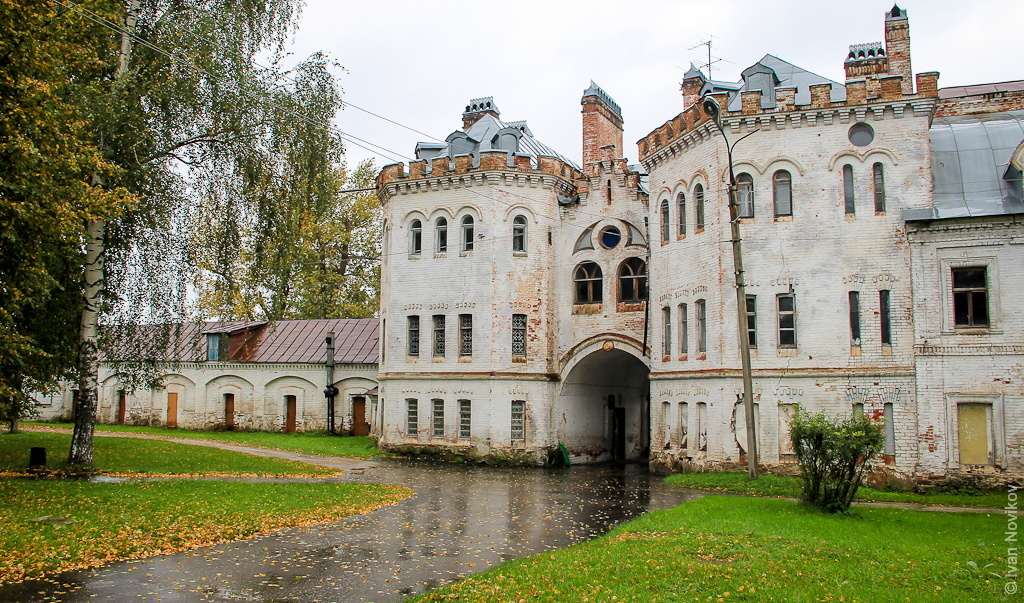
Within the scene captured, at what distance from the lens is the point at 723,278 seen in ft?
72.0

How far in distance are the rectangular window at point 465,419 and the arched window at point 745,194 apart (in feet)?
37.0

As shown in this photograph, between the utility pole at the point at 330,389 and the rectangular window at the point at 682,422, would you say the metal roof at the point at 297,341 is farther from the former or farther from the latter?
the rectangular window at the point at 682,422

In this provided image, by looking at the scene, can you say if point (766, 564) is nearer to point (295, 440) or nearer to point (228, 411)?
point (295, 440)

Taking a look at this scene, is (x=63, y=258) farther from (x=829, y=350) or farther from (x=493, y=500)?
(x=829, y=350)

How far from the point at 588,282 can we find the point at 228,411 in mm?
20730

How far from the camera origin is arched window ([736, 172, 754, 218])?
2212cm

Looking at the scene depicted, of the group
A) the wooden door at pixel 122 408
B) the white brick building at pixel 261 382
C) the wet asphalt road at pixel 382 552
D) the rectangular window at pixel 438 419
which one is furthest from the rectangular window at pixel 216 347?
the wet asphalt road at pixel 382 552

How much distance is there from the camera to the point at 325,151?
20.1 meters

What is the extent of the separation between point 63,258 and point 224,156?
15.4 ft

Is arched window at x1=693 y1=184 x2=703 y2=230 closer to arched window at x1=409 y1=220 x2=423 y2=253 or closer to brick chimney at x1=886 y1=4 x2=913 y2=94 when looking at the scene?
brick chimney at x1=886 y1=4 x2=913 y2=94

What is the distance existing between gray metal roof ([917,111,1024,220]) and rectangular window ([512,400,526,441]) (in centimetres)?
1328

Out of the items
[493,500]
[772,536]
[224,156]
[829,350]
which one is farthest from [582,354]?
[772,536]

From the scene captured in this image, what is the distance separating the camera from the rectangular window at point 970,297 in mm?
19156

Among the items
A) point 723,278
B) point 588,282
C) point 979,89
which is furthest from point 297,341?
point 979,89
